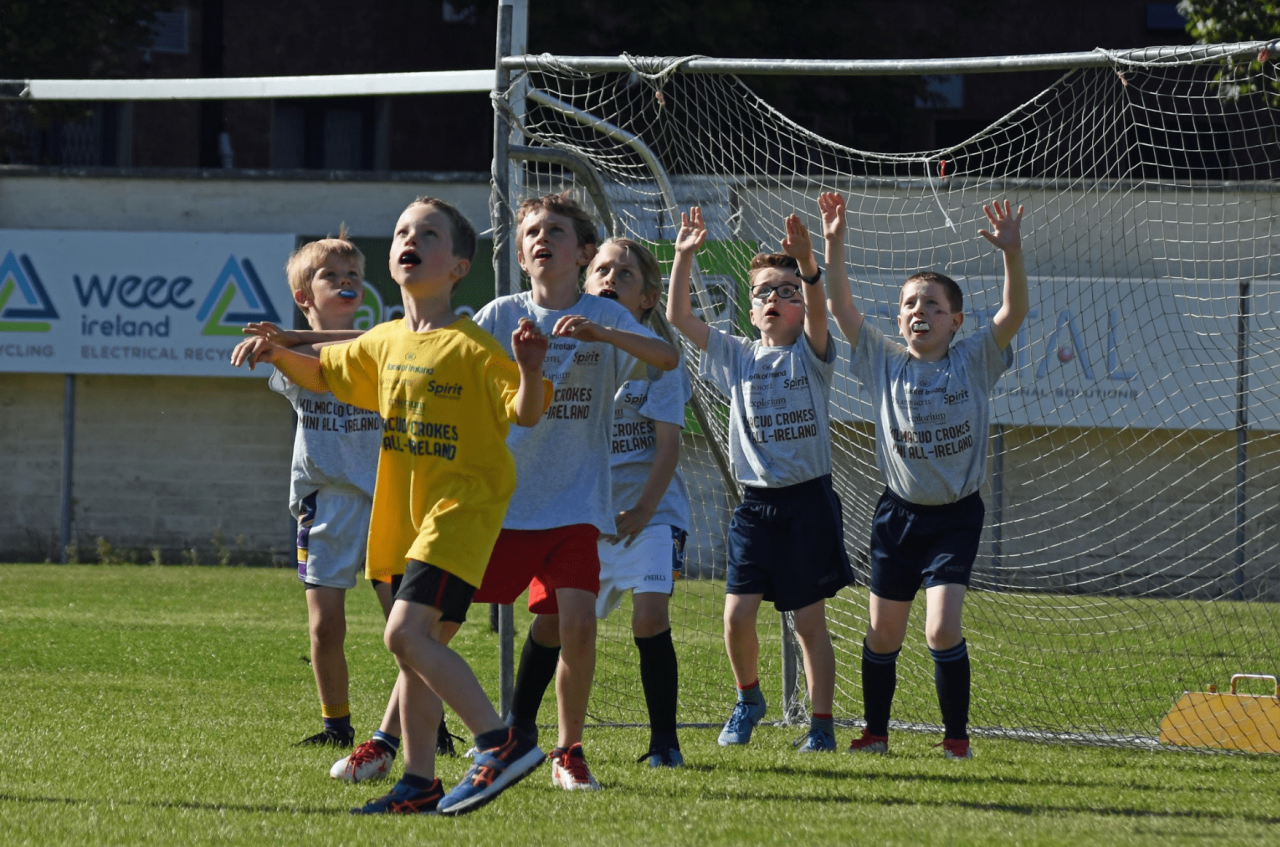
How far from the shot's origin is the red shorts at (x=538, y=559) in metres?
4.36

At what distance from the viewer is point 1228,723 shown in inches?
229

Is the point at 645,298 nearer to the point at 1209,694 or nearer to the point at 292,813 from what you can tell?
the point at 292,813

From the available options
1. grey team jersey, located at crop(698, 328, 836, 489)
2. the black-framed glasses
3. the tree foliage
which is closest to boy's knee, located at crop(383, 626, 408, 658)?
grey team jersey, located at crop(698, 328, 836, 489)

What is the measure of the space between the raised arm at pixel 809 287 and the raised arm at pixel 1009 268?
1.98 ft

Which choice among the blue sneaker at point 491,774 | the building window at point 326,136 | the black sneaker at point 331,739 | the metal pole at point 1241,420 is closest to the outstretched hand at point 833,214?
the blue sneaker at point 491,774

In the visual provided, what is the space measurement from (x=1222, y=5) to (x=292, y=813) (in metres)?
11.3

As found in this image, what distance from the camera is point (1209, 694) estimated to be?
19.5 ft

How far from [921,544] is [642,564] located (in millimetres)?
1060

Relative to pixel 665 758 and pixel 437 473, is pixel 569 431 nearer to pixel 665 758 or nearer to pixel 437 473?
pixel 437 473

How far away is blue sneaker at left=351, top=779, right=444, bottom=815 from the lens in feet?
12.5

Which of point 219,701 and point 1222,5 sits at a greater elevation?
point 1222,5

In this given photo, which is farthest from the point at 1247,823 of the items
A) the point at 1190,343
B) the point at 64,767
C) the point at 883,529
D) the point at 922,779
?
the point at 1190,343

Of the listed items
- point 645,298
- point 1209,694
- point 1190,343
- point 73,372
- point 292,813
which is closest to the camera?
point 292,813

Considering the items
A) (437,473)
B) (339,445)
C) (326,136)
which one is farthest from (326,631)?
(326,136)
